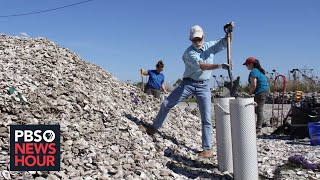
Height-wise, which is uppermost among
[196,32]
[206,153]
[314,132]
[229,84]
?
[196,32]

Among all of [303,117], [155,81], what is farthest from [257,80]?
[155,81]

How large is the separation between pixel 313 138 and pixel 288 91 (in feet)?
48.6

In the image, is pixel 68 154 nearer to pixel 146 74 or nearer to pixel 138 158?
pixel 138 158

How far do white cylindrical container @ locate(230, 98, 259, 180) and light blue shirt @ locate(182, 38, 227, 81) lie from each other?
1080 mm

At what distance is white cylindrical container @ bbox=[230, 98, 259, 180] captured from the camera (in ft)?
16.3

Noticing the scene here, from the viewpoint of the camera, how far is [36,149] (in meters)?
3.62

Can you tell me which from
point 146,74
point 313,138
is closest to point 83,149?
point 313,138

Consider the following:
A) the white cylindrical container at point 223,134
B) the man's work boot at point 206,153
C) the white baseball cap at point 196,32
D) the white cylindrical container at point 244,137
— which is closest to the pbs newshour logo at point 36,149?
the white cylindrical container at point 244,137

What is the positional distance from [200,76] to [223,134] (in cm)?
98

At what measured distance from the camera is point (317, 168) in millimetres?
6180

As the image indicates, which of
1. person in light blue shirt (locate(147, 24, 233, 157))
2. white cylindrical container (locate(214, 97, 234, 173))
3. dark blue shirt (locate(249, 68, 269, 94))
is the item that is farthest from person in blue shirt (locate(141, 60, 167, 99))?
white cylindrical container (locate(214, 97, 234, 173))

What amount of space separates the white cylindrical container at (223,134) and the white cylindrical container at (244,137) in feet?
1.58

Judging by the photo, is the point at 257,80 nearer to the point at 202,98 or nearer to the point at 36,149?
the point at 202,98

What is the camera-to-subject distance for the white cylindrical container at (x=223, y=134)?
5.55 metres
